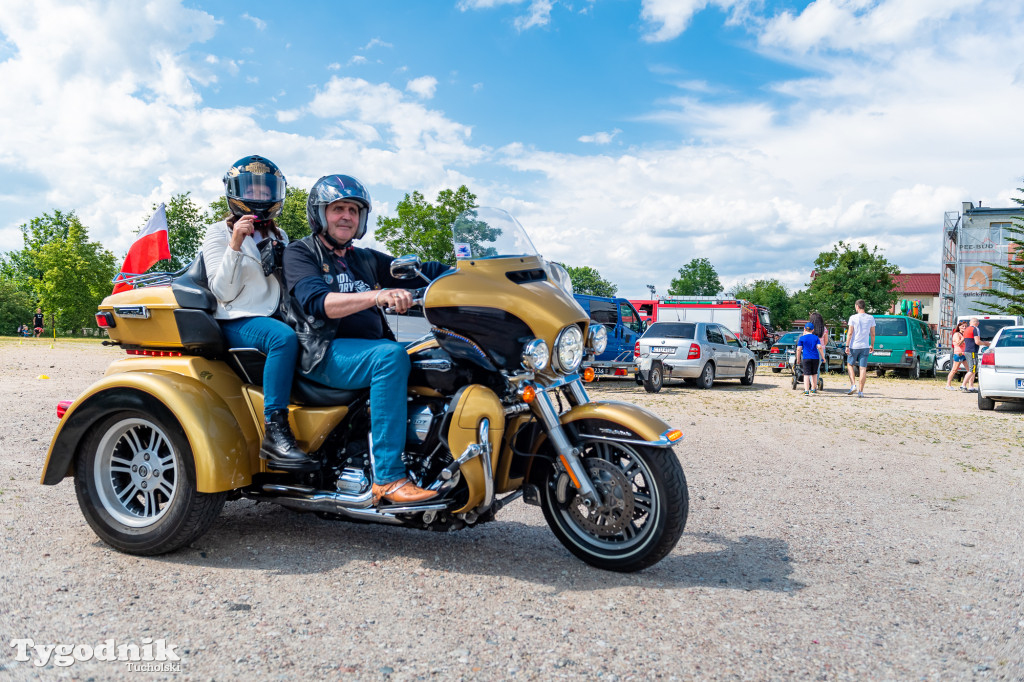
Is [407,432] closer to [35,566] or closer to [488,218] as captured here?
[488,218]

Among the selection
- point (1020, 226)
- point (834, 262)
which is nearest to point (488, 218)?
A: point (1020, 226)

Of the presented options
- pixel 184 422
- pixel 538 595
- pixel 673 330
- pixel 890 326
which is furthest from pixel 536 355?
pixel 890 326

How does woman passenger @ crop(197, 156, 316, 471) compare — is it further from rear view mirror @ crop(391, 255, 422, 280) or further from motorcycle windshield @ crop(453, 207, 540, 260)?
motorcycle windshield @ crop(453, 207, 540, 260)

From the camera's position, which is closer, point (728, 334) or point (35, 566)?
point (35, 566)

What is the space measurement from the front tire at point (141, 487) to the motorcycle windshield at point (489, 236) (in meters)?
1.84

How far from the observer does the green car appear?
2227 centimetres

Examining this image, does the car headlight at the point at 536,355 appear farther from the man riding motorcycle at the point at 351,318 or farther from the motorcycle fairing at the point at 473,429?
the man riding motorcycle at the point at 351,318

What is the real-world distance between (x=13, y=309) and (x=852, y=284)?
236ft

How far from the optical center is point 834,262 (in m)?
55.6

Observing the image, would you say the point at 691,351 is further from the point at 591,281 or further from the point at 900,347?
the point at 591,281

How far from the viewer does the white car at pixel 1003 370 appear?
12.8 metres

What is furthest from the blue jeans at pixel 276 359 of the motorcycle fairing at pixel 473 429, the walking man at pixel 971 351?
the walking man at pixel 971 351

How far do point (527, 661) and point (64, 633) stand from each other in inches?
73.9

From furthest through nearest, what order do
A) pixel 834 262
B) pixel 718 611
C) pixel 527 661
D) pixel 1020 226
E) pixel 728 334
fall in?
1. pixel 834 262
2. pixel 1020 226
3. pixel 728 334
4. pixel 718 611
5. pixel 527 661
